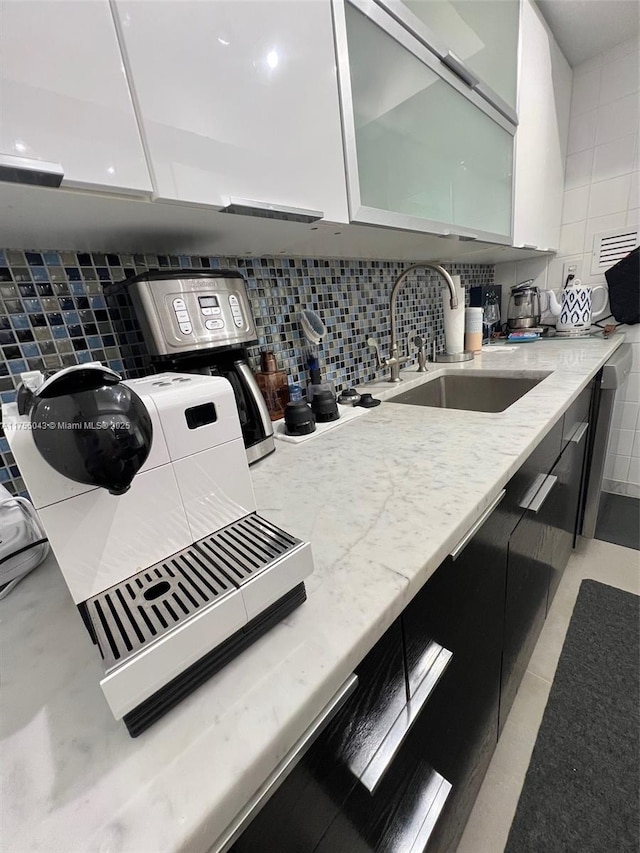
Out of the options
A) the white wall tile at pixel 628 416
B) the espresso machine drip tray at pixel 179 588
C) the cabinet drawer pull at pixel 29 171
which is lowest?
the white wall tile at pixel 628 416

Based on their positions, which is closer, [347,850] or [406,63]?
[347,850]

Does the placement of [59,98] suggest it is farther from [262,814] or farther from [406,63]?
[406,63]

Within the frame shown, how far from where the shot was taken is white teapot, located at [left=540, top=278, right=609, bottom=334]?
5.79 ft

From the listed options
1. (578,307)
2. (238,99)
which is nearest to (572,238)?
(578,307)

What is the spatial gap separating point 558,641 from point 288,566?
133 centimetres

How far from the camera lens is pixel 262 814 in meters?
0.28

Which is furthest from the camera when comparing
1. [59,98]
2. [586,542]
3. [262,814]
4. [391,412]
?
[586,542]

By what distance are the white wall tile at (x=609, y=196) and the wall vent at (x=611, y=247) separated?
0.10m

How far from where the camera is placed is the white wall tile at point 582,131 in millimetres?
1707

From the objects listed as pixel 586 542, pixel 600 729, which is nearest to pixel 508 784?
pixel 600 729

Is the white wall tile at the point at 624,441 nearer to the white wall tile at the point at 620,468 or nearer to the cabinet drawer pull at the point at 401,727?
the white wall tile at the point at 620,468

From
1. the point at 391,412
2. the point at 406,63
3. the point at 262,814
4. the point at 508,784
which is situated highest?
the point at 406,63

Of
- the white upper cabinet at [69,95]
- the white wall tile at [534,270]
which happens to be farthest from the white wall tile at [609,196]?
the white upper cabinet at [69,95]

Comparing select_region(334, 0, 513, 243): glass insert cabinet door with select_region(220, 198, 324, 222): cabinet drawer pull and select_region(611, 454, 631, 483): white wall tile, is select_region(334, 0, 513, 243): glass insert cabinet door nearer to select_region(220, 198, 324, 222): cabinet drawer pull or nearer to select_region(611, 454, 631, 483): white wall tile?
select_region(220, 198, 324, 222): cabinet drawer pull
